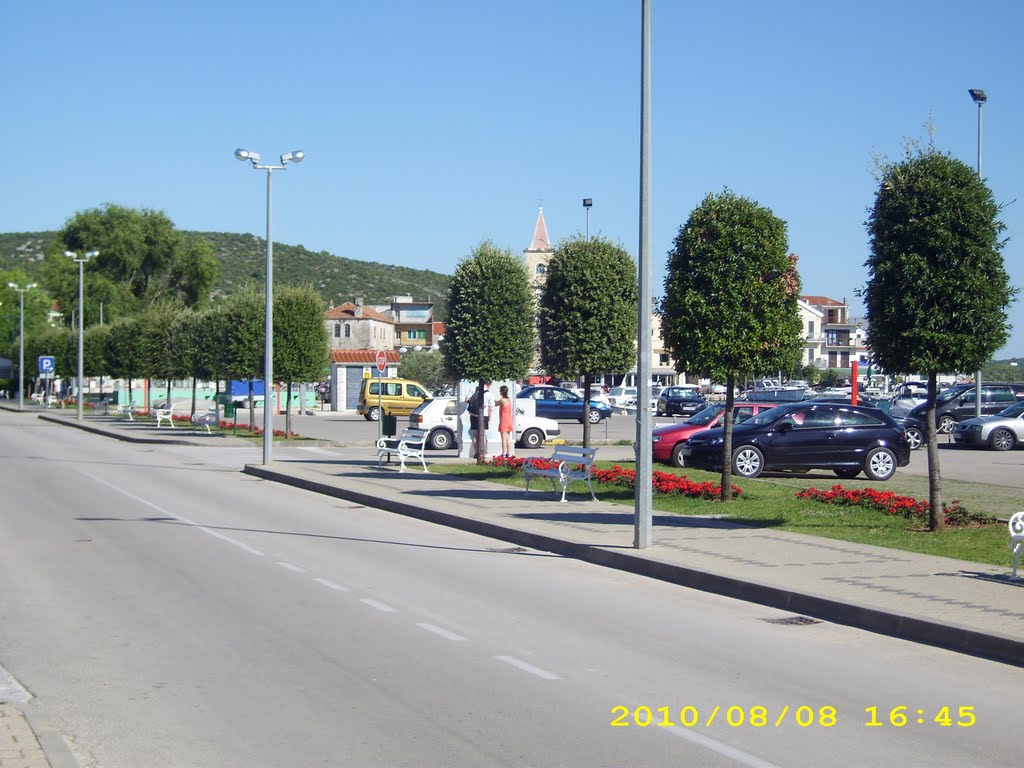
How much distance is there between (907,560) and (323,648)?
22.7ft

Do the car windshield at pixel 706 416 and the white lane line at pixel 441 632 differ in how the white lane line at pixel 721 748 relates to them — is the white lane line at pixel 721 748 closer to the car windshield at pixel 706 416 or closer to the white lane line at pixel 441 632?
the white lane line at pixel 441 632

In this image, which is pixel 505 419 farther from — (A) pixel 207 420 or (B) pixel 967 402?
(B) pixel 967 402

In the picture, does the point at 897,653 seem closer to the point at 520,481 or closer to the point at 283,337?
the point at 520,481

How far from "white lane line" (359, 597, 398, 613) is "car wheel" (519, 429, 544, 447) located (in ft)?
82.1

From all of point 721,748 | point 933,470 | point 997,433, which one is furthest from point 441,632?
point 997,433

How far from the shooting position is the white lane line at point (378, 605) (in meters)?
10.2

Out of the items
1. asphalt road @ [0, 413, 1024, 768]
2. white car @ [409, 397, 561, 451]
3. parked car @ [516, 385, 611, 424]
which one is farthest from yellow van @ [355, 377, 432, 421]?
asphalt road @ [0, 413, 1024, 768]

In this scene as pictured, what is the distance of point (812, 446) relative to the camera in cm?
2342

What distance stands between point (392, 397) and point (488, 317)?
1168 inches

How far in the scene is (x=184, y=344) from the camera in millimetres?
50125

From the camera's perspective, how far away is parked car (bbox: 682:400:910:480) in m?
23.4

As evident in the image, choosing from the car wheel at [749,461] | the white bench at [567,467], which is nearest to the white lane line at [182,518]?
the white bench at [567,467]

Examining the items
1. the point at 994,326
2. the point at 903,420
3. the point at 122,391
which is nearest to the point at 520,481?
the point at 994,326

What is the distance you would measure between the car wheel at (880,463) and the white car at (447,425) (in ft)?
45.1
